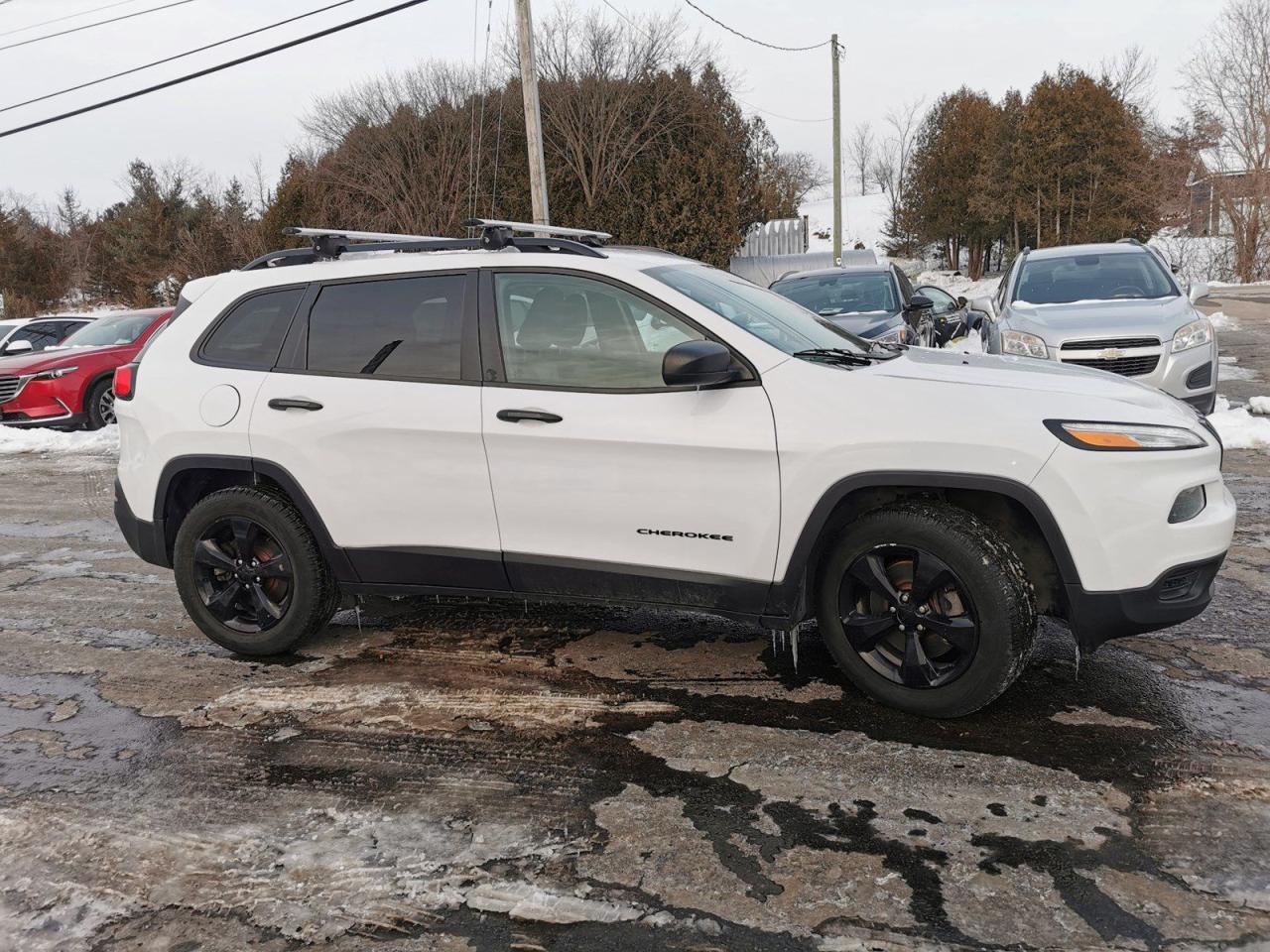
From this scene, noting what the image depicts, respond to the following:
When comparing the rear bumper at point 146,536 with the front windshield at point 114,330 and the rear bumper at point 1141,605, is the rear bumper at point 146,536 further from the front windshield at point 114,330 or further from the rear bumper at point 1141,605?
the front windshield at point 114,330

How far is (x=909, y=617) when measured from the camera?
11.5ft

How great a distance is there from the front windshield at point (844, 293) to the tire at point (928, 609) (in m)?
7.05

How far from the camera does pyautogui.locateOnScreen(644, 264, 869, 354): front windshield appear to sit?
3.87 meters

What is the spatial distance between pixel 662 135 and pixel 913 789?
26.7 m

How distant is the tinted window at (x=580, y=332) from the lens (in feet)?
12.3

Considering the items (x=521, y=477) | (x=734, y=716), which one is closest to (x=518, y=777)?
(x=734, y=716)

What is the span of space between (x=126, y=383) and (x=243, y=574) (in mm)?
1110

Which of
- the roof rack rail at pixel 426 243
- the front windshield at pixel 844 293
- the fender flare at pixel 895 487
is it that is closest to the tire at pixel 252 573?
the roof rack rail at pixel 426 243

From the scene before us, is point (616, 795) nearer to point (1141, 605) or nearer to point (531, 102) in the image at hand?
point (1141, 605)

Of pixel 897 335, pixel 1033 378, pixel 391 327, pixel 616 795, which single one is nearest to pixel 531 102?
pixel 897 335

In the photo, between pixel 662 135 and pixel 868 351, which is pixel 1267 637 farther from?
pixel 662 135

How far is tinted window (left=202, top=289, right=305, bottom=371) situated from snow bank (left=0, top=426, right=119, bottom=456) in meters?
8.09

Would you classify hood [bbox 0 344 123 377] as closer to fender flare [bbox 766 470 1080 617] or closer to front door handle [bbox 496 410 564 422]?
front door handle [bbox 496 410 564 422]

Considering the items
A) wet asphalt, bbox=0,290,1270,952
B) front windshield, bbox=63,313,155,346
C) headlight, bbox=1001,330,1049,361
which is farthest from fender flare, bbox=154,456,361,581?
front windshield, bbox=63,313,155,346
